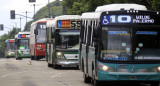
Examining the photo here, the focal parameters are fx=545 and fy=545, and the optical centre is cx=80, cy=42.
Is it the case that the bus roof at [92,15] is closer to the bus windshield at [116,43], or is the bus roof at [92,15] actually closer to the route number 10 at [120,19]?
the route number 10 at [120,19]

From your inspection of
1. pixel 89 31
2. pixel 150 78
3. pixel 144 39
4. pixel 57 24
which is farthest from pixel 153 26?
pixel 57 24

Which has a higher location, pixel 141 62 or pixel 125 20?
pixel 125 20

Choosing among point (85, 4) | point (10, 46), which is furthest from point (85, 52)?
point (10, 46)

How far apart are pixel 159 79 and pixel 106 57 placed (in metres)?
1.74

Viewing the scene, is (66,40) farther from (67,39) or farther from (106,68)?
(106,68)

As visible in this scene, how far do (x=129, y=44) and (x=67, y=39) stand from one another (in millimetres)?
13772

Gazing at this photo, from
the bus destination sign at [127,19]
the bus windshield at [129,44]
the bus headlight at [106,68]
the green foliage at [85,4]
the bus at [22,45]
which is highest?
the green foliage at [85,4]

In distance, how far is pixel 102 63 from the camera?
54.4 feet

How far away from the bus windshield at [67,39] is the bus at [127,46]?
13.1 metres

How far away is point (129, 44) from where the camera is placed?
1658cm

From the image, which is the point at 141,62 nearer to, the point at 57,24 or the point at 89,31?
the point at 89,31

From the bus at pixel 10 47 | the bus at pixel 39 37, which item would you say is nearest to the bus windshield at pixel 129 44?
the bus at pixel 39 37

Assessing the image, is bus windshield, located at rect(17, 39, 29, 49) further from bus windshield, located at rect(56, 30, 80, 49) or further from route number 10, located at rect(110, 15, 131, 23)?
route number 10, located at rect(110, 15, 131, 23)

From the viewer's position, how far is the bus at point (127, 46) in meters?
16.5
